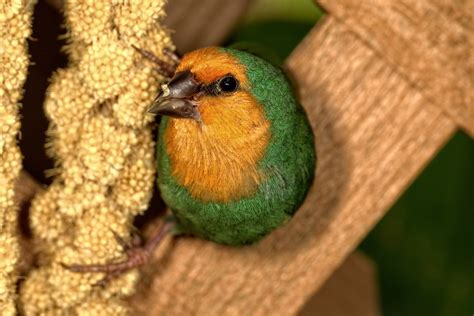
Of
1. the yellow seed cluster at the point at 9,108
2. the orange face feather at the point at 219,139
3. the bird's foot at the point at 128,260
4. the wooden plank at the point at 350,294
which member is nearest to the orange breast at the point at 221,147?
the orange face feather at the point at 219,139

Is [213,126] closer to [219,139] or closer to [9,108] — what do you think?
[219,139]

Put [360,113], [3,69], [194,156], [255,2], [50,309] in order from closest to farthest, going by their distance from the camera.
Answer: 1. [3,69]
2. [194,156]
3. [50,309]
4. [360,113]
5. [255,2]

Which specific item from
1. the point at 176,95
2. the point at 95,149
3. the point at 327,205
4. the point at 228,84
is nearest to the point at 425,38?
the point at 327,205

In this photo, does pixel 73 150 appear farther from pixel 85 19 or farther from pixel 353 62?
pixel 353 62

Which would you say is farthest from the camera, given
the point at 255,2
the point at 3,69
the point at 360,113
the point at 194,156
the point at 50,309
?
the point at 255,2

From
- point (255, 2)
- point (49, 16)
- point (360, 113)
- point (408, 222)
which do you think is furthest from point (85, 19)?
point (408, 222)

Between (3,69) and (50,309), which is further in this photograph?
(50,309)

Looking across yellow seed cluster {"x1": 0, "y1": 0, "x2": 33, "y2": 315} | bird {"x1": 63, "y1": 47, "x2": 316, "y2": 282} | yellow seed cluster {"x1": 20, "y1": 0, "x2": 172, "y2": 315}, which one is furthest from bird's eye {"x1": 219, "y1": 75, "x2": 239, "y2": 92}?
yellow seed cluster {"x1": 0, "y1": 0, "x2": 33, "y2": 315}

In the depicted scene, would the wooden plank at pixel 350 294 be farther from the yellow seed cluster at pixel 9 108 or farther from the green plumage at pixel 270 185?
the yellow seed cluster at pixel 9 108
